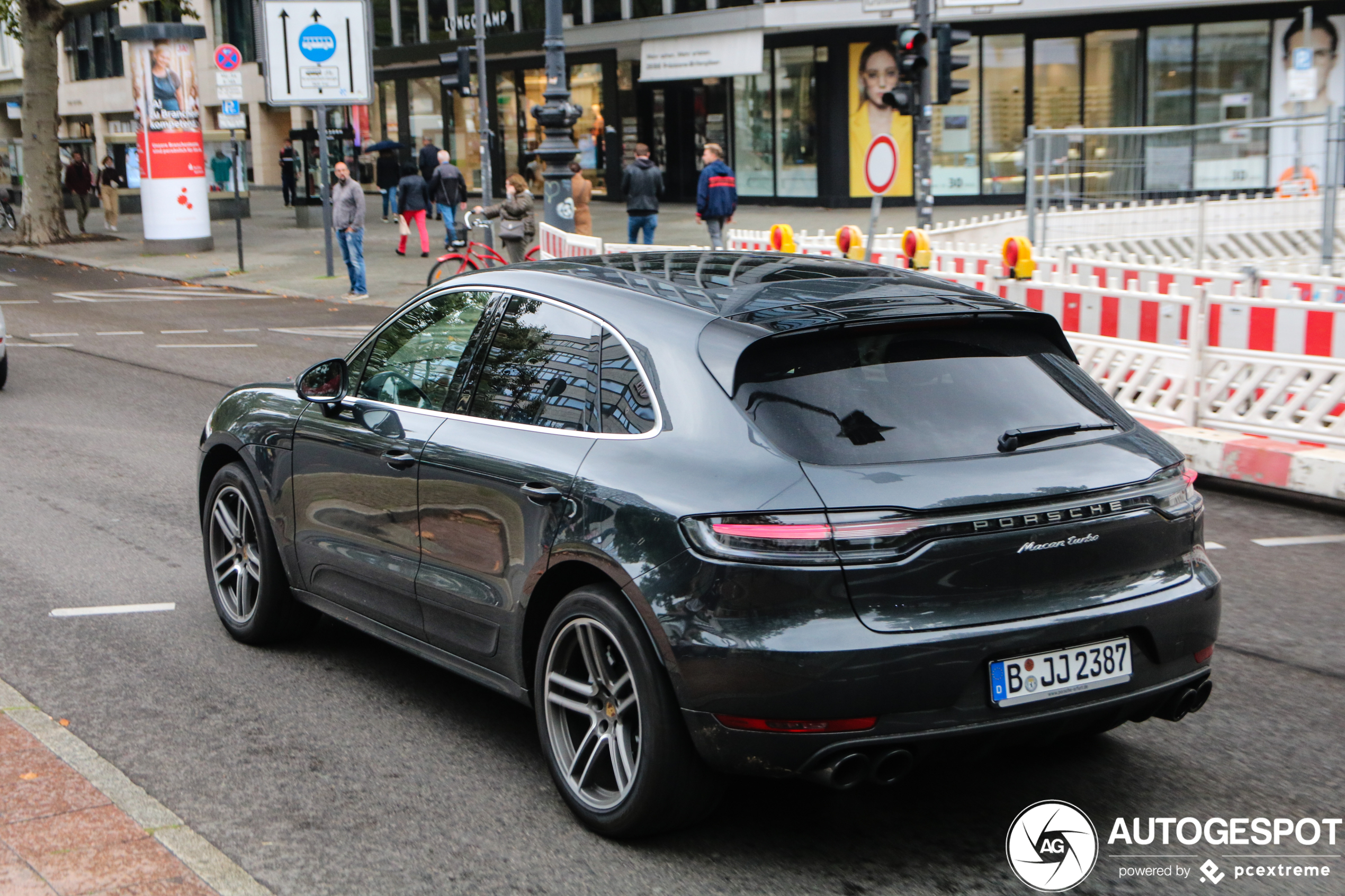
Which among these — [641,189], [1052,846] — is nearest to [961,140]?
[641,189]

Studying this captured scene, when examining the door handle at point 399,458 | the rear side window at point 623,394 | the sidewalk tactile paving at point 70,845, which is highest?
the rear side window at point 623,394

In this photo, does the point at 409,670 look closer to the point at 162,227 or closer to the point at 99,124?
the point at 162,227

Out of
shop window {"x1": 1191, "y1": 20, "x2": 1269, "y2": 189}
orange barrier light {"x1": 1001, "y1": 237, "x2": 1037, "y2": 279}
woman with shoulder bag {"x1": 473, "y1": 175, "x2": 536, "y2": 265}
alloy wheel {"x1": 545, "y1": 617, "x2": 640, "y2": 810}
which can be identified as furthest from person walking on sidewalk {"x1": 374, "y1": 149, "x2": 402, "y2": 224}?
alloy wheel {"x1": 545, "y1": 617, "x2": 640, "y2": 810}

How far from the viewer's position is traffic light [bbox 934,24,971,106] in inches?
738

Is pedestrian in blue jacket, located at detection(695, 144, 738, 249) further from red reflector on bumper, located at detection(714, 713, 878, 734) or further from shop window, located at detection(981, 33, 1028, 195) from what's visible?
red reflector on bumper, located at detection(714, 713, 878, 734)

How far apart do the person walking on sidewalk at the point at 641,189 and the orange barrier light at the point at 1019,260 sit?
39.3ft

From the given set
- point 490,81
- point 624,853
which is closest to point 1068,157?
point 624,853

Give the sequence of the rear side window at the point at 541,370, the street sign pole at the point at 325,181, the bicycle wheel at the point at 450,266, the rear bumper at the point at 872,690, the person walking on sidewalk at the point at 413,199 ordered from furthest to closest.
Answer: the person walking on sidewalk at the point at 413,199
the street sign pole at the point at 325,181
the bicycle wheel at the point at 450,266
the rear side window at the point at 541,370
the rear bumper at the point at 872,690

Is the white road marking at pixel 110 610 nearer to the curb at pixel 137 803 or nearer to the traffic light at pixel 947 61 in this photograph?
the curb at pixel 137 803

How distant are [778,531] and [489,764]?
1.56m

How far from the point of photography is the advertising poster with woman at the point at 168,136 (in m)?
28.6

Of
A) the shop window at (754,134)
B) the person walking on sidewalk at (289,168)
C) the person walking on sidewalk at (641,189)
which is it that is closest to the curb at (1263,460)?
the person walking on sidewalk at (641,189)

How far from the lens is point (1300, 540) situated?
312 inches

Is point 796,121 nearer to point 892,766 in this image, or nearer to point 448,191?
point 448,191
